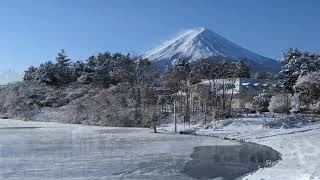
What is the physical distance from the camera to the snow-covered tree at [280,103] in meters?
48.5

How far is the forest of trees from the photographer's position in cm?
4675

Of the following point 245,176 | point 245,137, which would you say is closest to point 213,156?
point 245,176

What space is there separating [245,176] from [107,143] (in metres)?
13.2

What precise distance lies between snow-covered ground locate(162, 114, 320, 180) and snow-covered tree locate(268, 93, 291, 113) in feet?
34.3

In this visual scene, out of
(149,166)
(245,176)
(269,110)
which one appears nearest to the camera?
(245,176)

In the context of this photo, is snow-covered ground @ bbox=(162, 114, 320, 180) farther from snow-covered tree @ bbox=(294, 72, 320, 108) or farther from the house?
the house

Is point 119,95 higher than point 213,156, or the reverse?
point 119,95

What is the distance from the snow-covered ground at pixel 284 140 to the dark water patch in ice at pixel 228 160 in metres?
0.63

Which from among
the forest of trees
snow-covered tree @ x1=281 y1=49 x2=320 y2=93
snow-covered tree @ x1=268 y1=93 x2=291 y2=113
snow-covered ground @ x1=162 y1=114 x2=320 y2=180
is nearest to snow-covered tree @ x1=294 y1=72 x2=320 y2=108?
the forest of trees

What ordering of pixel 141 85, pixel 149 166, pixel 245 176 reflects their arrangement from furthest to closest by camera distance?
pixel 141 85
pixel 149 166
pixel 245 176

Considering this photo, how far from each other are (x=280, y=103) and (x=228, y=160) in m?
30.9

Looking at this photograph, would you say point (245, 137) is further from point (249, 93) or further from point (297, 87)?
point (249, 93)

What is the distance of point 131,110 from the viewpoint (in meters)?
47.2

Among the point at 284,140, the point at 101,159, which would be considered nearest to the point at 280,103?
the point at 284,140
